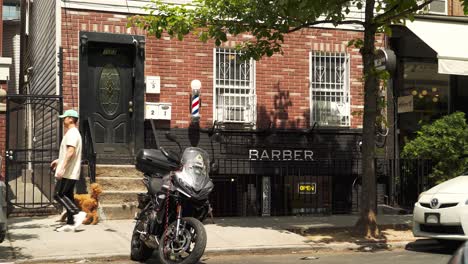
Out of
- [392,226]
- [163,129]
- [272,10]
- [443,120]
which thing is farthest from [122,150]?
[443,120]

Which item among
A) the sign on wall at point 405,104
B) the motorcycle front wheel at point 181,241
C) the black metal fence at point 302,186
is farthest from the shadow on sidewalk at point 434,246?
the sign on wall at point 405,104

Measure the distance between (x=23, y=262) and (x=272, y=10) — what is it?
5.11m

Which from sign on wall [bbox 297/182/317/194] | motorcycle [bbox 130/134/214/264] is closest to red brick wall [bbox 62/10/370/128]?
sign on wall [bbox 297/182/317/194]

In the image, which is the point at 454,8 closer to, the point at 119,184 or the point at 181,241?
the point at 119,184

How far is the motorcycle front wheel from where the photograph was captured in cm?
662

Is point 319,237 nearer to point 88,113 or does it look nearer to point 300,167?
point 300,167

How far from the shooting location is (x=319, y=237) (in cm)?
962

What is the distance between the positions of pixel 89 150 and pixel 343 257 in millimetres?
5840

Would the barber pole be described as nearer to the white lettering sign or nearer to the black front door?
the black front door

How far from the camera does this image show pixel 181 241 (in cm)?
671

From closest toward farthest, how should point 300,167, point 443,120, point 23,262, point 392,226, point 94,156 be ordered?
1. point 23,262
2. point 392,226
3. point 94,156
4. point 443,120
5. point 300,167

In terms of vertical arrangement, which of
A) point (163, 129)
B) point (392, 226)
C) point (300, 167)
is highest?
point (163, 129)

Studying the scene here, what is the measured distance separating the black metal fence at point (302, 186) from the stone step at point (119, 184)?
2.07 metres

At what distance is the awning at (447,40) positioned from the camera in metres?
12.3
